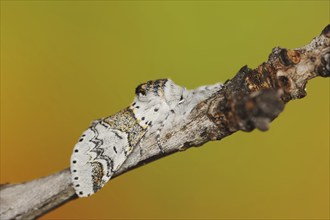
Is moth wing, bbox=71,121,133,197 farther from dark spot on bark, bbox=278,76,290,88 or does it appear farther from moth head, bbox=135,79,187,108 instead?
dark spot on bark, bbox=278,76,290,88

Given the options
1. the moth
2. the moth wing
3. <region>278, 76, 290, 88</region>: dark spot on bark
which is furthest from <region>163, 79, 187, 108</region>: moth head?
<region>278, 76, 290, 88</region>: dark spot on bark

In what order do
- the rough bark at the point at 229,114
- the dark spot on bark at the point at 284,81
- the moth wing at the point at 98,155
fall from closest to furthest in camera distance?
1. the rough bark at the point at 229,114
2. the dark spot on bark at the point at 284,81
3. the moth wing at the point at 98,155

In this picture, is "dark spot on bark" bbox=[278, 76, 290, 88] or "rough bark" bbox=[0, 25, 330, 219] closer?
"rough bark" bbox=[0, 25, 330, 219]

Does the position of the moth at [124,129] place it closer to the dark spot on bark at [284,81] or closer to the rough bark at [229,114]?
the rough bark at [229,114]

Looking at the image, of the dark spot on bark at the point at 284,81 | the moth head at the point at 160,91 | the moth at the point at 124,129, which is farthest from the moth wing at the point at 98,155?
the dark spot on bark at the point at 284,81

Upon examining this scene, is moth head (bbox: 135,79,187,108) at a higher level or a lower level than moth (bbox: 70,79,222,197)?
higher

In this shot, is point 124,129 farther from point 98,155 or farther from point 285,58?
point 285,58

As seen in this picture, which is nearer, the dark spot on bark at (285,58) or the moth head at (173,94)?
the dark spot on bark at (285,58)
